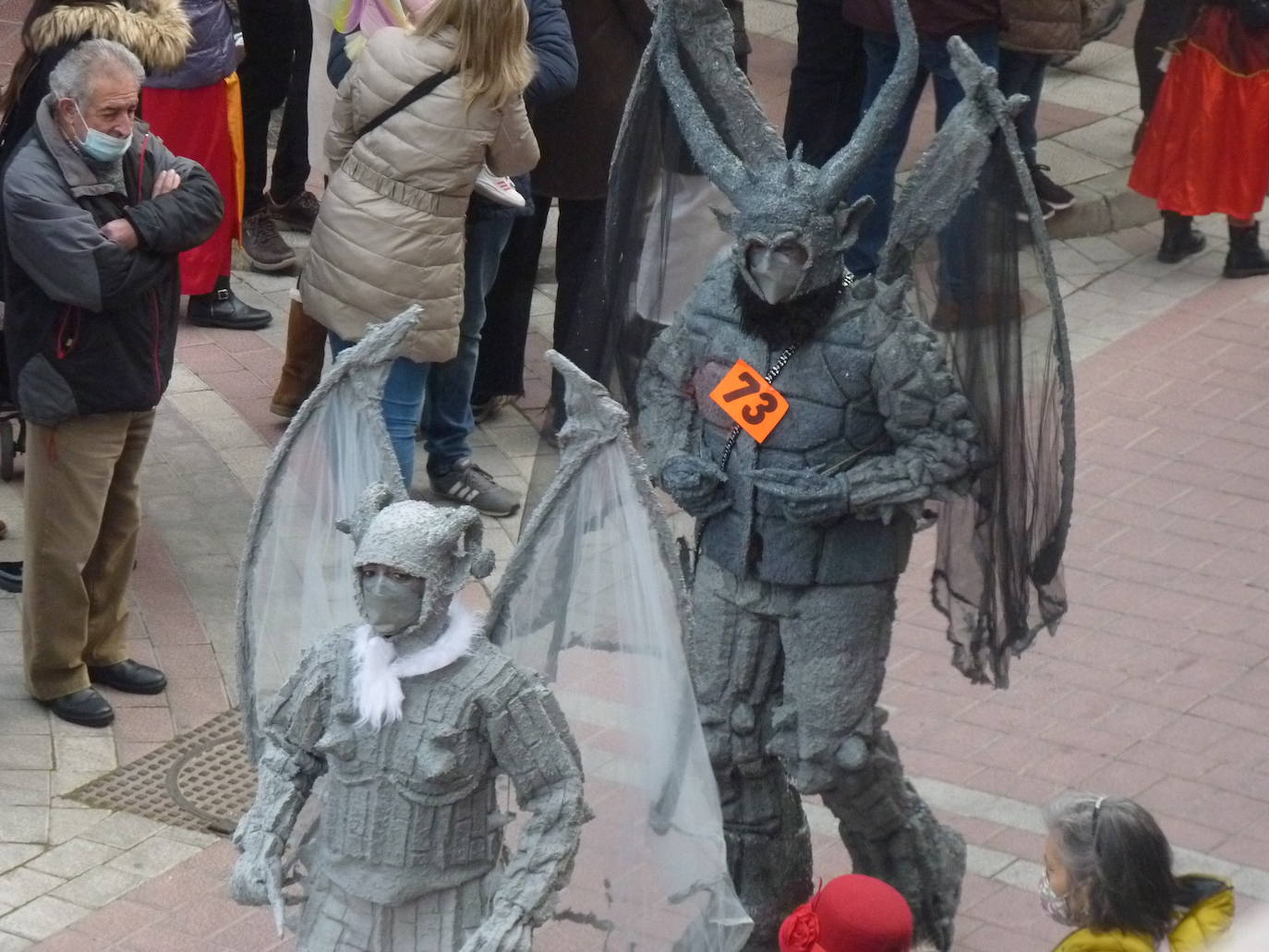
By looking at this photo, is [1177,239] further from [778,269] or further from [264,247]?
[778,269]

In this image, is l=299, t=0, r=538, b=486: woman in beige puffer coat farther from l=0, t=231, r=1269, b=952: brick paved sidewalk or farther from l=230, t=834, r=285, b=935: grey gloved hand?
l=230, t=834, r=285, b=935: grey gloved hand

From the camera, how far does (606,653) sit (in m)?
5.36

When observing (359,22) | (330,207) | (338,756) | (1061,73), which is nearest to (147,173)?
(330,207)

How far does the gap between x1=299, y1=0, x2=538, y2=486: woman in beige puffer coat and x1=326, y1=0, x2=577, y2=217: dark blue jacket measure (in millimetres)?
371

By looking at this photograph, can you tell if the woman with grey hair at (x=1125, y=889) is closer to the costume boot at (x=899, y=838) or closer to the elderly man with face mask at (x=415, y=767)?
the elderly man with face mask at (x=415, y=767)

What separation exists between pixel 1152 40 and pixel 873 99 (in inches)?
128

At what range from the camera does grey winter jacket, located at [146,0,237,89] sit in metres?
9.46

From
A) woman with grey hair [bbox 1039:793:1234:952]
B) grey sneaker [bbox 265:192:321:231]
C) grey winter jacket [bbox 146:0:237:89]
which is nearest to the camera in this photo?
woman with grey hair [bbox 1039:793:1234:952]

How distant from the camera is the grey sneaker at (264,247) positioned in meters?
10.8

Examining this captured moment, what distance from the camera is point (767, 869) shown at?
6348 millimetres

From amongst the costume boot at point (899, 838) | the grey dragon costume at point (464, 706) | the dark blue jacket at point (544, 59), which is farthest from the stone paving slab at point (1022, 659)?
the grey dragon costume at point (464, 706)

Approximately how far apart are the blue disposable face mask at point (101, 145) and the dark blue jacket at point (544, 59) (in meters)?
1.72

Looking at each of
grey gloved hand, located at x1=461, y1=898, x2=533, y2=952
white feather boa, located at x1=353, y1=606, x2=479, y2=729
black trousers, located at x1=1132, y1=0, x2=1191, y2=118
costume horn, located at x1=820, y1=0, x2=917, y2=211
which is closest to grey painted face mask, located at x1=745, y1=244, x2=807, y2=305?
costume horn, located at x1=820, y1=0, x2=917, y2=211

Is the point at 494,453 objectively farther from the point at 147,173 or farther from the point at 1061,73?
the point at 1061,73
